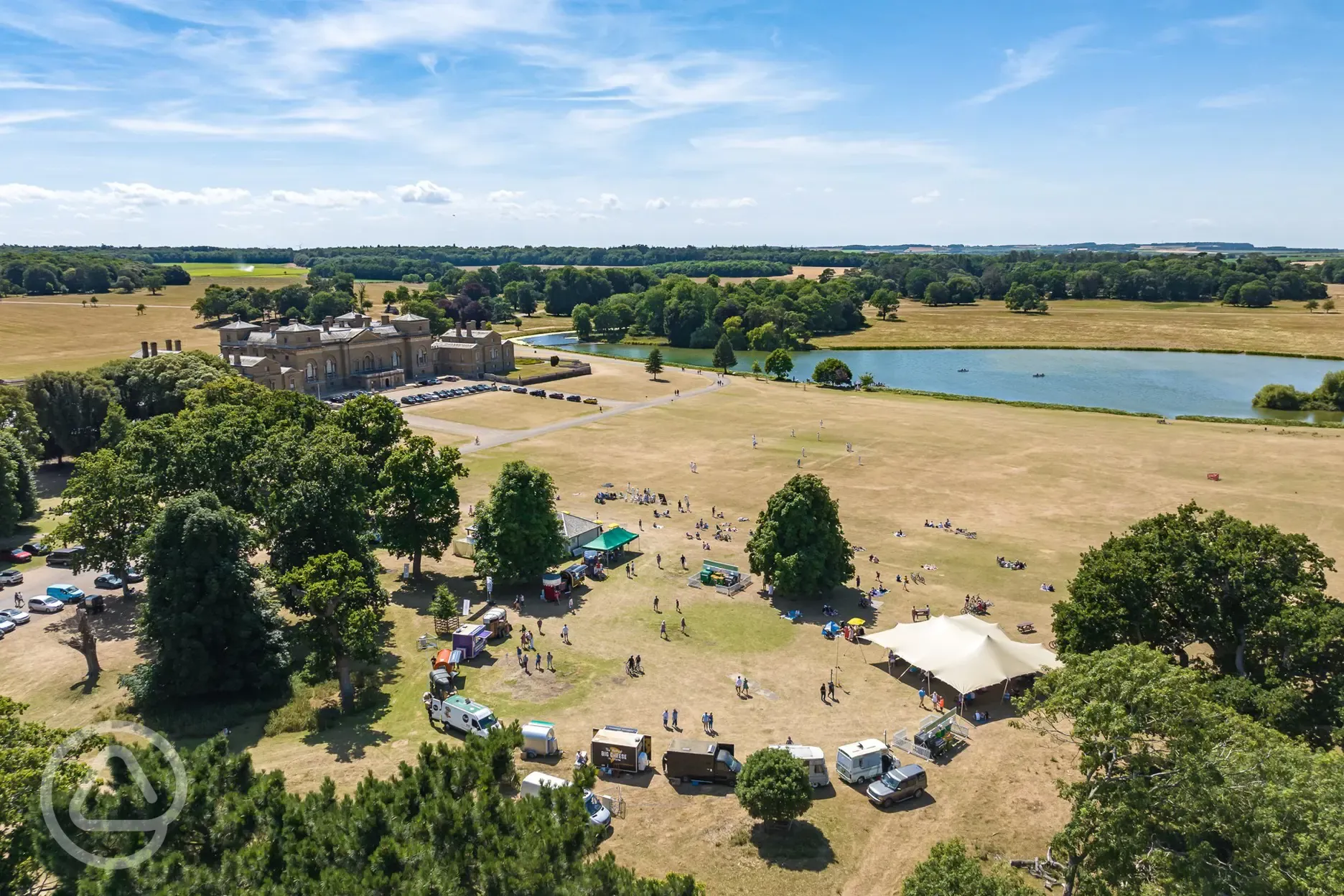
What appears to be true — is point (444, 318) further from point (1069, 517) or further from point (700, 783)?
point (700, 783)

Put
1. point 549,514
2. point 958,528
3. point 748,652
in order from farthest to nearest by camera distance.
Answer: point 958,528 < point 549,514 < point 748,652

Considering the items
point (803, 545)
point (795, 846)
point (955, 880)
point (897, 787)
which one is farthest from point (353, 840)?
point (803, 545)

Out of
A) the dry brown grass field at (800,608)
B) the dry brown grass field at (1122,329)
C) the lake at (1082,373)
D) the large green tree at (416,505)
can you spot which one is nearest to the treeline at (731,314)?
the lake at (1082,373)

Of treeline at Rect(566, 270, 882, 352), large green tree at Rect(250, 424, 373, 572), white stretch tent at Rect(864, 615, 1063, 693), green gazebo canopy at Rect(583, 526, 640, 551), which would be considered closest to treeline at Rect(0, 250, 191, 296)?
treeline at Rect(566, 270, 882, 352)

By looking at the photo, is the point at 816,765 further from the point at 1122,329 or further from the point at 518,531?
the point at 1122,329

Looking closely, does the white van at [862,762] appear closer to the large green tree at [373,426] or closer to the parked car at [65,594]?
the large green tree at [373,426]

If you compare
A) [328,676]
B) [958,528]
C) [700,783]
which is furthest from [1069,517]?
[328,676]
